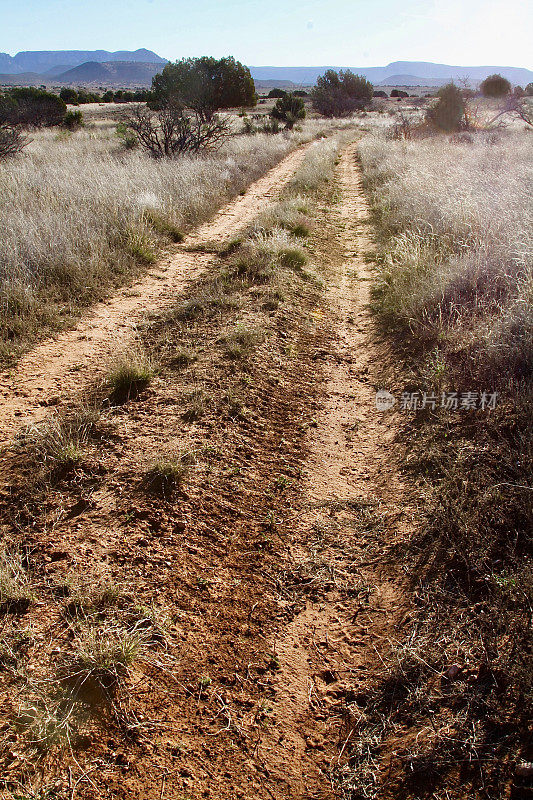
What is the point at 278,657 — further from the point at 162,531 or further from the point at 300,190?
the point at 300,190

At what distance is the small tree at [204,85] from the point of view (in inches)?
789

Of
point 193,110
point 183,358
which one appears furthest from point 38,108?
point 183,358

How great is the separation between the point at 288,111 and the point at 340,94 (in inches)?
598

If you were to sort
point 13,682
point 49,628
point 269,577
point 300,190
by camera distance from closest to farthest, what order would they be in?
point 13,682
point 49,628
point 269,577
point 300,190

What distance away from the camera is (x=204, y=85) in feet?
80.0

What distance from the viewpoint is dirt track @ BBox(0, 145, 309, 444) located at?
3915 mm

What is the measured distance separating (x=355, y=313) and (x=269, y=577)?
4271 mm

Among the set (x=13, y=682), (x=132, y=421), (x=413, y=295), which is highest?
(x=413, y=295)

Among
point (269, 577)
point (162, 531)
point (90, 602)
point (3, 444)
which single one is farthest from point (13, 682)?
point (3, 444)

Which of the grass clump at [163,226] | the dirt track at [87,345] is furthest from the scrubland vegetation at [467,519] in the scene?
the grass clump at [163,226]

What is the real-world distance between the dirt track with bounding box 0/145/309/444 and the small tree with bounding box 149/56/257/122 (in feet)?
35.7

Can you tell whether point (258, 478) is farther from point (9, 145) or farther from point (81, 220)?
point (9, 145)

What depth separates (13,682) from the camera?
202 cm

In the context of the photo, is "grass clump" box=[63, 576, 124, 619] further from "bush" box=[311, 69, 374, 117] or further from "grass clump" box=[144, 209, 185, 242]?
"bush" box=[311, 69, 374, 117]
